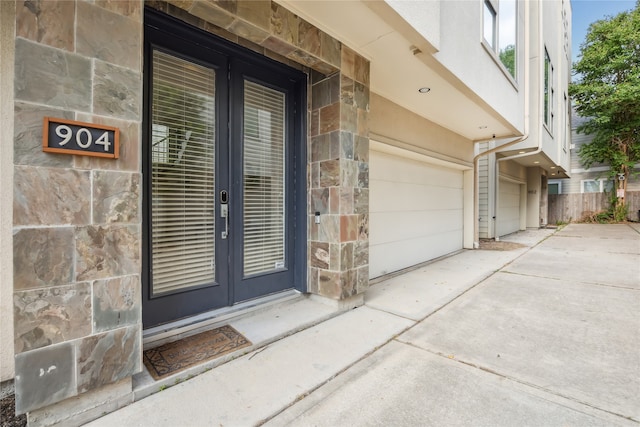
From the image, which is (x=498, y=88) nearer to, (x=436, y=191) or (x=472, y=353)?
(x=436, y=191)

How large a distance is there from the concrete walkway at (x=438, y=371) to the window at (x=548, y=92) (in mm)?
6848

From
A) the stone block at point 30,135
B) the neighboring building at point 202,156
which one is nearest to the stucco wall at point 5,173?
the neighboring building at point 202,156

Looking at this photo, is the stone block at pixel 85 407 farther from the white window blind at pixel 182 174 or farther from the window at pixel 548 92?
the window at pixel 548 92

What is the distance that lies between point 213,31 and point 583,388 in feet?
12.3

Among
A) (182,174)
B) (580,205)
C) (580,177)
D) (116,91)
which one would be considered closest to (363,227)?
(182,174)

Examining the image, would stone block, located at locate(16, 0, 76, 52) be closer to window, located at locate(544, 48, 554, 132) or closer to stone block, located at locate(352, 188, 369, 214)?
stone block, located at locate(352, 188, 369, 214)

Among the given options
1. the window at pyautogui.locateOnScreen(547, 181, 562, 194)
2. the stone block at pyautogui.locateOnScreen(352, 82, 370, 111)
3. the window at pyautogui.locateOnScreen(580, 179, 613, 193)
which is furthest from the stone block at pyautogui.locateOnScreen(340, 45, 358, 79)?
the window at pyautogui.locateOnScreen(547, 181, 562, 194)

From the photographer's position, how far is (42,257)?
137 cm

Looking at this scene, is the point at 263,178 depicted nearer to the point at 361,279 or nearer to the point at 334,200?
the point at 334,200

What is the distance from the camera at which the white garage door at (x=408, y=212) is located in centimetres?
425

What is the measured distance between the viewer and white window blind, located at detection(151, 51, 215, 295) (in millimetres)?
2250

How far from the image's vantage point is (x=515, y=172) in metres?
10.1

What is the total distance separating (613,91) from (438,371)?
16623mm

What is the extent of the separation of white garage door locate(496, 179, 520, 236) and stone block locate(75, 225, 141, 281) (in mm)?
9526
